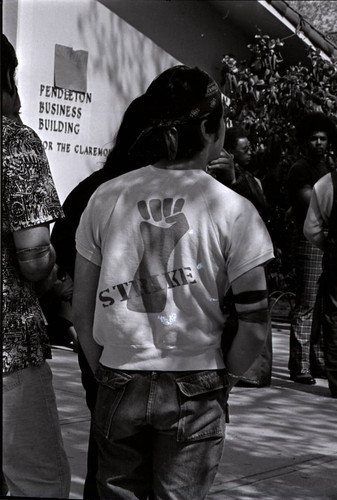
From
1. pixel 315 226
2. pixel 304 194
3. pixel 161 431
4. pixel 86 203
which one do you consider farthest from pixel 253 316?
pixel 304 194

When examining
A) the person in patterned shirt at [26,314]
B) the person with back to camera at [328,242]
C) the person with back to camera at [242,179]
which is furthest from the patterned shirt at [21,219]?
the person with back to camera at [328,242]

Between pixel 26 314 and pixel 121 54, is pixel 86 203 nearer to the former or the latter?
pixel 26 314

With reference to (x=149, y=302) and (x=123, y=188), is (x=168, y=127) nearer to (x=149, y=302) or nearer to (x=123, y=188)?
Answer: (x=123, y=188)

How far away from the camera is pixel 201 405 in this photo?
272 centimetres

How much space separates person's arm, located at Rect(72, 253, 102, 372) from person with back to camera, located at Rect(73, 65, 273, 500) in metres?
0.08

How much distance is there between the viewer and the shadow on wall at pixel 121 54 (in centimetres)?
571

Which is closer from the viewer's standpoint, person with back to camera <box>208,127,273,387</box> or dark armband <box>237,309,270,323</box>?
dark armband <box>237,309,270,323</box>

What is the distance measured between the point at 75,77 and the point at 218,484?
7.54 feet

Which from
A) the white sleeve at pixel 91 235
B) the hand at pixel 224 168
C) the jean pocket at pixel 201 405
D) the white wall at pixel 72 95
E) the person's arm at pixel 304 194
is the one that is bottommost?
the jean pocket at pixel 201 405

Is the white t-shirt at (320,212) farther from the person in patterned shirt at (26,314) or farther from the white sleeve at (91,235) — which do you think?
the white sleeve at (91,235)

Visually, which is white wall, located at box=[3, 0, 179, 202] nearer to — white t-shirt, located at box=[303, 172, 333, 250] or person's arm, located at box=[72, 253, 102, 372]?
white t-shirt, located at box=[303, 172, 333, 250]

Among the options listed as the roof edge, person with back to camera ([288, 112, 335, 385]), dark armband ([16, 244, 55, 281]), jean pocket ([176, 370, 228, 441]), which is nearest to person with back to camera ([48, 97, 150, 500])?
dark armband ([16, 244, 55, 281])

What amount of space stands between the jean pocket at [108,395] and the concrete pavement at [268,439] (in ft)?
5.56

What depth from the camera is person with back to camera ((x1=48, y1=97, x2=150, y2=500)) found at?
3.60m
